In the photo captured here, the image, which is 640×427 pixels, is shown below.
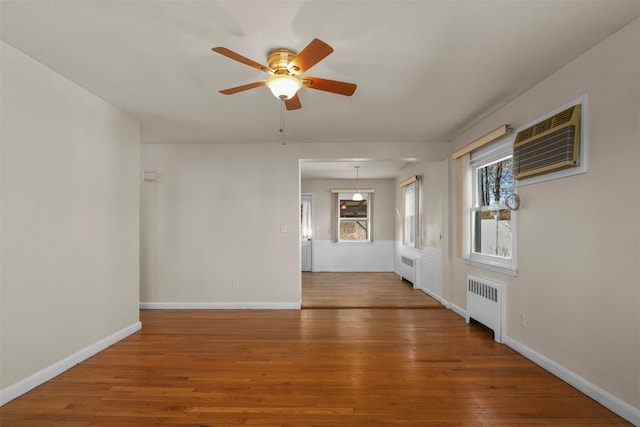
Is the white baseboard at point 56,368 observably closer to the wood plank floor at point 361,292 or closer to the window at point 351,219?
the wood plank floor at point 361,292

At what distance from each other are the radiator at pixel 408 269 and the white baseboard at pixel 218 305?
2.57 m

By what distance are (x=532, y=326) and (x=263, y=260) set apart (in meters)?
3.33

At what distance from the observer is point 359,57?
2.41m

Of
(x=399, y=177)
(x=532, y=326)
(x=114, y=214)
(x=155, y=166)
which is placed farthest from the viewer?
(x=399, y=177)

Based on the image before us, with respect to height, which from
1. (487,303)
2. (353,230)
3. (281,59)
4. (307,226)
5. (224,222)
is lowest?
(487,303)

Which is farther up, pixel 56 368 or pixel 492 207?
pixel 492 207

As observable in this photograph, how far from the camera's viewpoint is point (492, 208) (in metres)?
3.74

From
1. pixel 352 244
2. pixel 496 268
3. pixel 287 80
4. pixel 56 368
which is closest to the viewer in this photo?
pixel 287 80

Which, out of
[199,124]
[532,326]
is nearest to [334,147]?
[199,124]

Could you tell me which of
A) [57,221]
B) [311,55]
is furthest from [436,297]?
[57,221]

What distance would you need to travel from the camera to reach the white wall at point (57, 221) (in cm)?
232

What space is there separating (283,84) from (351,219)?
6.49 m

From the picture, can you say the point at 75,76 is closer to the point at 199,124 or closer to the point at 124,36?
the point at 124,36

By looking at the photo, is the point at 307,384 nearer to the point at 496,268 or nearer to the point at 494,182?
the point at 496,268
